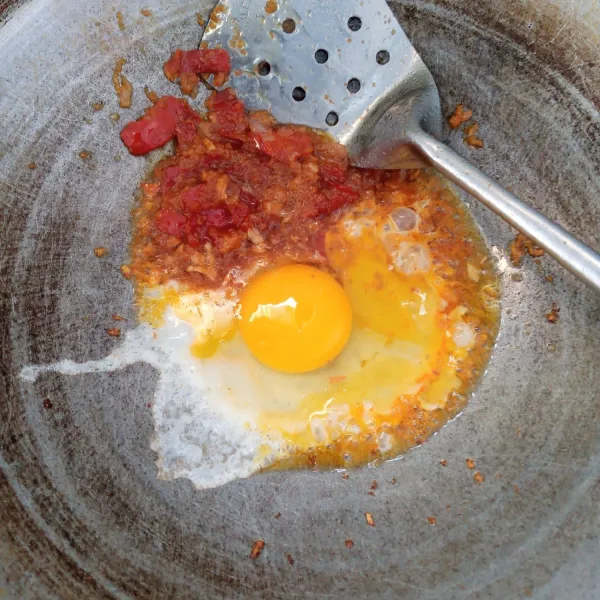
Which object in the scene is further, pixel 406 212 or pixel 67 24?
pixel 406 212

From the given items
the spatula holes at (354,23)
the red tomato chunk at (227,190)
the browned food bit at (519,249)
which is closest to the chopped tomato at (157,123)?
the red tomato chunk at (227,190)

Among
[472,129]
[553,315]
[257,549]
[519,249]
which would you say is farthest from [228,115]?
[257,549]

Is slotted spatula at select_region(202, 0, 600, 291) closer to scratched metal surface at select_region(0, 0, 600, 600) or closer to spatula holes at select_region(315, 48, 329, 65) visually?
spatula holes at select_region(315, 48, 329, 65)

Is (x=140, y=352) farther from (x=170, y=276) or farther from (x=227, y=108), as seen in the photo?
(x=227, y=108)

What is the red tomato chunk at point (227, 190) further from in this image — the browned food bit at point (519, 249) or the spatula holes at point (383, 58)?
the browned food bit at point (519, 249)

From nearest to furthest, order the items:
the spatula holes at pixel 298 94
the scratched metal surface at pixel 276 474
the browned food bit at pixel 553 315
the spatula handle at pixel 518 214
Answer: the spatula handle at pixel 518 214 → the scratched metal surface at pixel 276 474 → the spatula holes at pixel 298 94 → the browned food bit at pixel 553 315

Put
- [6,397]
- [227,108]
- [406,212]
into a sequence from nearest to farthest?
[6,397]
[227,108]
[406,212]

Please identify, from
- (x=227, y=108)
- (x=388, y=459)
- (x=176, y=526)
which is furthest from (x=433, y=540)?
(x=227, y=108)
